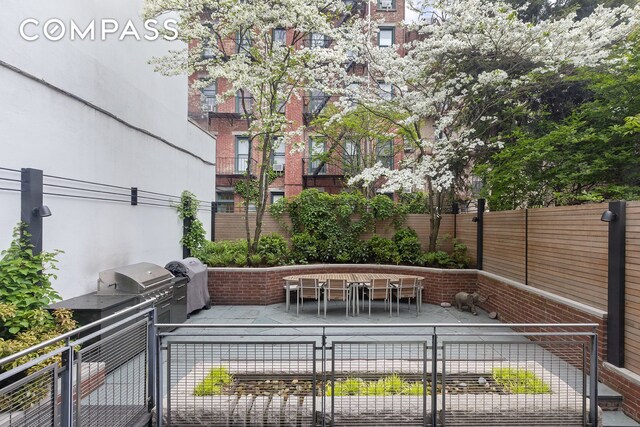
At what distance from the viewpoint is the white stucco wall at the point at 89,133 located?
4.66 meters

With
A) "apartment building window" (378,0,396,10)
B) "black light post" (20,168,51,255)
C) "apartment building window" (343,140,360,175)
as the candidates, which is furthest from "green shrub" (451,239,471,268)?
"apartment building window" (378,0,396,10)

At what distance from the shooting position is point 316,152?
17.2 meters

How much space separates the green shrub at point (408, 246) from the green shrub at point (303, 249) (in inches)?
93.0

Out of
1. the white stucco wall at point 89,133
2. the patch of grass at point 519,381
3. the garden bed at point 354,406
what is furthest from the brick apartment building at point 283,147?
the garden bed at point 354,406

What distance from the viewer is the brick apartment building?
1756cm

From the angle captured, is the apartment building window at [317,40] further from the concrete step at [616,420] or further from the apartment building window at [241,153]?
the concrete step at [616,420]

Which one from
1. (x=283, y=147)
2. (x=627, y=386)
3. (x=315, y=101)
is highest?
(x=315, y=101)

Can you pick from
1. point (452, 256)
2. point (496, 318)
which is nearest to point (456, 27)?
point (452, 256)

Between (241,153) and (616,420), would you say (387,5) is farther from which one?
(616,420)

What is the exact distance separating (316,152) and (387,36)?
665 cm

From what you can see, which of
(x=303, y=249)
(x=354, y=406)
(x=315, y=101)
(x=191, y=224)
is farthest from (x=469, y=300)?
(x=315, y=101)

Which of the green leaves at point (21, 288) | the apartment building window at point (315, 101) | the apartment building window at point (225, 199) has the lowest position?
the green leaves at point (21, 288)

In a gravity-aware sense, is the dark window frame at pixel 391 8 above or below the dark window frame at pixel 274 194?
above

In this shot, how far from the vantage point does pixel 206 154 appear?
12.0 m
